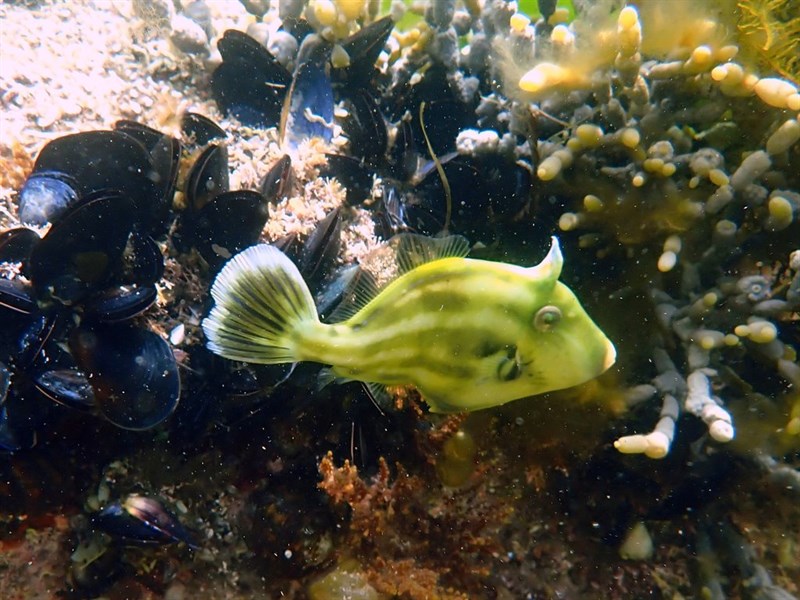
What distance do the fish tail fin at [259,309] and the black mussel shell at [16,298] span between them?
0.97m

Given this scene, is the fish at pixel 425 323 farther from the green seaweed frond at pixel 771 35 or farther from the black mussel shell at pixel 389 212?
the green seaweed frond at pixel 771 35

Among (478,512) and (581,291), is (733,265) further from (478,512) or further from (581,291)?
(478,512)

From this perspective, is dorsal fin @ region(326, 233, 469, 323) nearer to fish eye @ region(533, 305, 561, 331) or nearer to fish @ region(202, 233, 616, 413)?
fish @ region(202, 233, 616, 413)

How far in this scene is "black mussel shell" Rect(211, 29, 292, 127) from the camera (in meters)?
3.46

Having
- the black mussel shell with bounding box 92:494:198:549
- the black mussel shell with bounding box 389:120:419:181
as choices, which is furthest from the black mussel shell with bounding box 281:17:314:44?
the black mussel shell with bounding box 92:494:198:549

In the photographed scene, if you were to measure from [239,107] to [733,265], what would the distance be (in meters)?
3.19

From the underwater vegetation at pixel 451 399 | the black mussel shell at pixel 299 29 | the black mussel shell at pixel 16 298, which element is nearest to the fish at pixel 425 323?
the underwater vegetation at pixel 451 399

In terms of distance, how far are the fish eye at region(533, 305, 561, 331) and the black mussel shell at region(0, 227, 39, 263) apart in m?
2.15

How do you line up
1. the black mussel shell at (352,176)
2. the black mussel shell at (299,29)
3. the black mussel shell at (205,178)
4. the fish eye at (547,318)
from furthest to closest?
the black mussel shell at (299,29) < the black mussel shell at (352,176) < the black mussel shell at (205,178) < the fish eye at (547,318)

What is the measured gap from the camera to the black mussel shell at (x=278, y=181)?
2.76 meters

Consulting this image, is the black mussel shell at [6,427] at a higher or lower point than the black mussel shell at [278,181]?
lower

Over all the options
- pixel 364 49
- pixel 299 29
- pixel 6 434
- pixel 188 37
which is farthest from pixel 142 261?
pixel 299 29

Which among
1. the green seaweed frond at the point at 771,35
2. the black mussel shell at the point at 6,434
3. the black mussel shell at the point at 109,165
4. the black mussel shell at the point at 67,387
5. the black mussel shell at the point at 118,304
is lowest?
the black mussel shell at the point at 6,434

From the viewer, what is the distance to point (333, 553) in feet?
8.43
